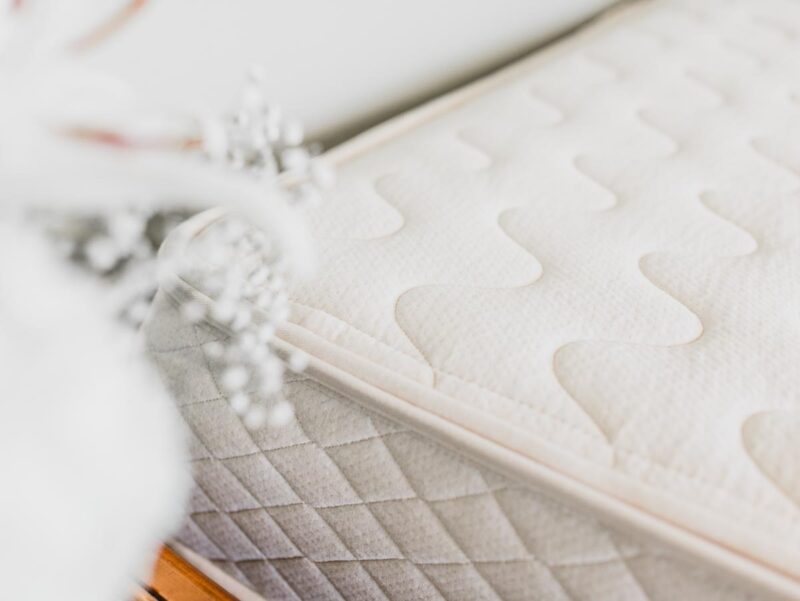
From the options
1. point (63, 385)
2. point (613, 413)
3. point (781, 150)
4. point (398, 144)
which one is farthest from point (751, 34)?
point (63, 385)

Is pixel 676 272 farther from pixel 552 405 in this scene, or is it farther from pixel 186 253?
pixel 186 253

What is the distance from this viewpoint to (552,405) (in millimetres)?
468

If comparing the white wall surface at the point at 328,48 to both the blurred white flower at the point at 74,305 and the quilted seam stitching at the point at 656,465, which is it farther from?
the quilted seam stitching at the point at 656,465

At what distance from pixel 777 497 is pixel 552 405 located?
130 mm

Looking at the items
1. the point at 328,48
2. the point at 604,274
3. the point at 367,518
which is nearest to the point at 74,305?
the point at 367,518

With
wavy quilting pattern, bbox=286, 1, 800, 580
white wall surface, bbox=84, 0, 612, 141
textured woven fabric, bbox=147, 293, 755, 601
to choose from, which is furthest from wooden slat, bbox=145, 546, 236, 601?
white wall surface, bbox=84, 0, 612, 141

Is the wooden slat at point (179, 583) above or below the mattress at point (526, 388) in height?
below

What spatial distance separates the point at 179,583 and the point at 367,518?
0.18 m

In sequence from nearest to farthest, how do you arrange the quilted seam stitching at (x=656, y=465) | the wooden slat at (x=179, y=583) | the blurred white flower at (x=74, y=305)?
the blurred white flower at (x=74, y=305)
the quilted seam stitching at (x=656, y=465)
the wooden slat at (x=179, y=583)

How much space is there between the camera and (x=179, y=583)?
1.92ft

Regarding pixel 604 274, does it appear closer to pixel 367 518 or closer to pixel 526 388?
pixel 526 388

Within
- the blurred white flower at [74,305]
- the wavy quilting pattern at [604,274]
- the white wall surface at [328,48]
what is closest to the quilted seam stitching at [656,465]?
the wavy quilting pattern at [604,274]

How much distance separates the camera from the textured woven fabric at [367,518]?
17.1 inches

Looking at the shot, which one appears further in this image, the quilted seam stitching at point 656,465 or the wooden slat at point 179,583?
the wooden slat at point 179,583
